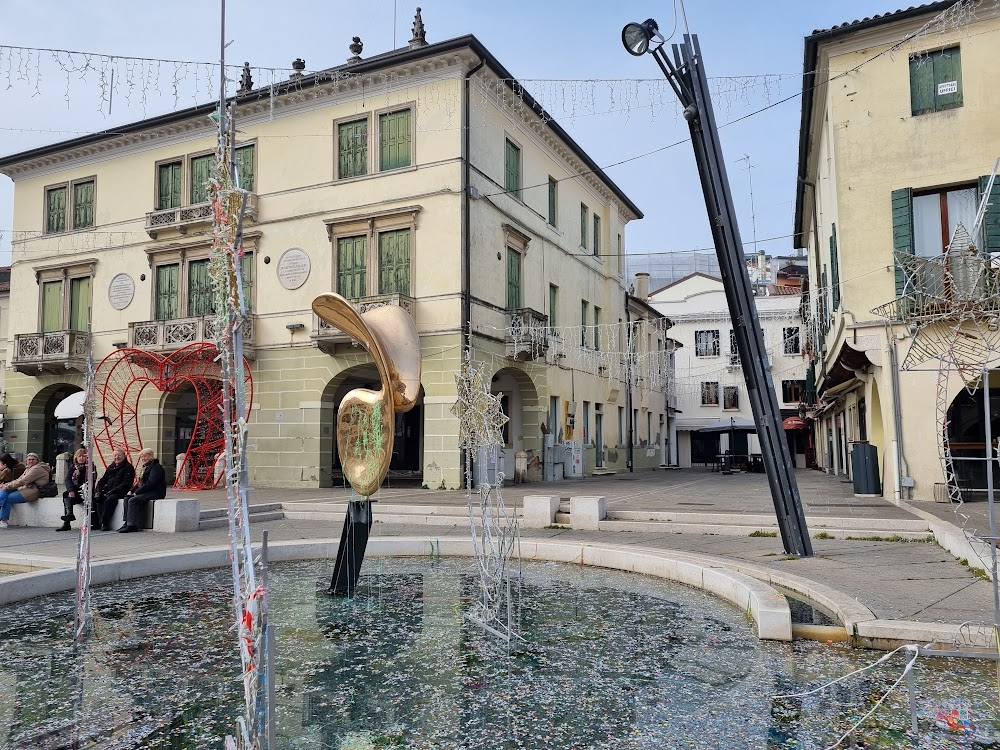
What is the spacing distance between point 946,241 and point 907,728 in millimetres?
12838

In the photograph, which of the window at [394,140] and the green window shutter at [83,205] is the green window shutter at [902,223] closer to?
Result: the window at [394,140]

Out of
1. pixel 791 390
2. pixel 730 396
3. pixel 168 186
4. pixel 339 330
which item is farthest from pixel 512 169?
pixel 791 390

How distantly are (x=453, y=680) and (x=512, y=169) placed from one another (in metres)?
19.6

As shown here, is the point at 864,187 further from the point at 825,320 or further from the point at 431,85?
the point at 431,85

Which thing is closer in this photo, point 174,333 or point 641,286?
point 174,333

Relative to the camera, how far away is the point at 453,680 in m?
5.05

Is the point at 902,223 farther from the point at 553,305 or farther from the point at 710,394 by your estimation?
the point at 710,394

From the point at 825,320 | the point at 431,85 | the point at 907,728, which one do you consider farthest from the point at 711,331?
the point at 907,728

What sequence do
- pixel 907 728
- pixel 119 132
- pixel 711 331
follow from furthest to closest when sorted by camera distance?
1. pixel 711 331
2. pixel 119 132
3. pixel 907 728

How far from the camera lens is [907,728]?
13.5 ft

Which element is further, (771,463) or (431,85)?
(431,85)

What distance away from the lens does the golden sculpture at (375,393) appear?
7066 millimetres

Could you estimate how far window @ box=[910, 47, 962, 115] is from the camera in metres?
14.4

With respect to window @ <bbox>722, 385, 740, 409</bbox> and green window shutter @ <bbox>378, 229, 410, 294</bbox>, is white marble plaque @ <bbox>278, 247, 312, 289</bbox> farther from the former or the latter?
window @ <bbox>722, 385, 740, 409</bbox>
